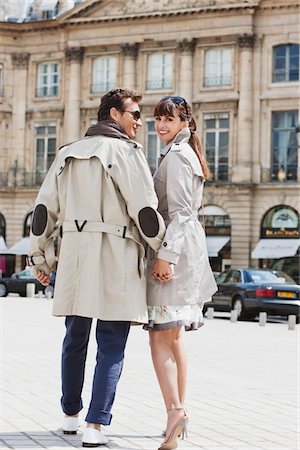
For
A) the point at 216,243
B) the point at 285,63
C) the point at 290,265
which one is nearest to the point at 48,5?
the point at 285,63

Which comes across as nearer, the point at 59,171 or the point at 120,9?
the point at 59,171

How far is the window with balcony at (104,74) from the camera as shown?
54281mm

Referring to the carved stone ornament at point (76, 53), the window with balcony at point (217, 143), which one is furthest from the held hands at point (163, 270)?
the carved stone ornament at point (76, 53)

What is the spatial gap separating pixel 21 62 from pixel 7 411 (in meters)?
50.5

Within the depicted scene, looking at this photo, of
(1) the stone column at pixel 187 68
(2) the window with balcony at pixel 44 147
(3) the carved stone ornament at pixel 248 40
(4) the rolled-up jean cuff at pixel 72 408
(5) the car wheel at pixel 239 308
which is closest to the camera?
(4) the rolled-up jean cuff at pixel 72 408

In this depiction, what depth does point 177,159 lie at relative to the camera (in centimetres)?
647

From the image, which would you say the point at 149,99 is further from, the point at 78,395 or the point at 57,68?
the point at 78,395

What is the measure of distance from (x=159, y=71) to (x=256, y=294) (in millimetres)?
28878

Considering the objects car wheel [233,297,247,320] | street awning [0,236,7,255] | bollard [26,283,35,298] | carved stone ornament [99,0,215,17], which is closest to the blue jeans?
car wheel [233,297,247,320]

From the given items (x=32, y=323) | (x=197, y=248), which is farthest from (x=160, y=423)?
(x=32, y=323)

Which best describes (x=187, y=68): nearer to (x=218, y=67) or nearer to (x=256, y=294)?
(x=218, y=67)

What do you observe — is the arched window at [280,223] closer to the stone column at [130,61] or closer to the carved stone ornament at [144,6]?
the stone column at [130,61]

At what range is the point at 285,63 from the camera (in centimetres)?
4934

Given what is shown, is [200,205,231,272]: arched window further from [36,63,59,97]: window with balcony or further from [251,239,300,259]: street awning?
[36,63,59,97]: window with balcony
